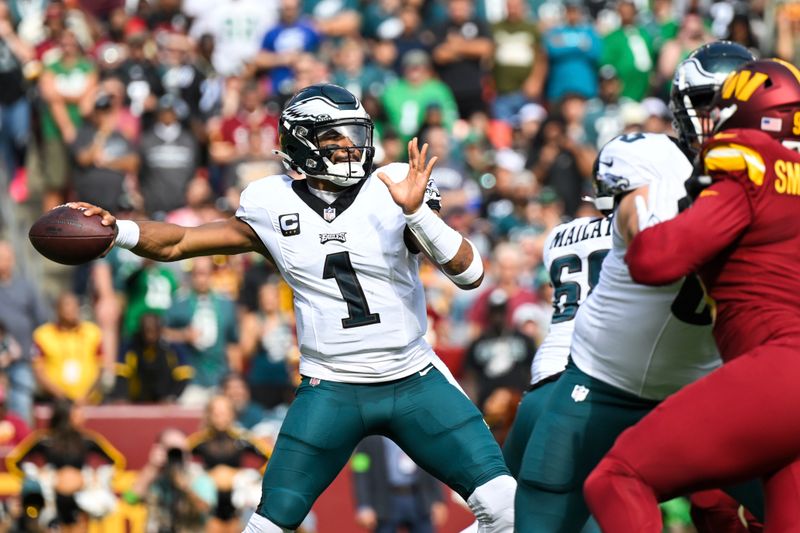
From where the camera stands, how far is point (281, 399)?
1041cm

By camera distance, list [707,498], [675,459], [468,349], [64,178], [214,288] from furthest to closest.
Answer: [64,178] < [214,288] < [468,349] < [707,498] < [675,459]

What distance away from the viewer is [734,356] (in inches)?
168

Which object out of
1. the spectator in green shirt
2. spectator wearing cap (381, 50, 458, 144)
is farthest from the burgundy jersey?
spectator wearing cap (381, 50, 458, 144)

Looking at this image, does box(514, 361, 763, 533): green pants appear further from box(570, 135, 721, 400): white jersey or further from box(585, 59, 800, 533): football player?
box(585, 59, 800, 533): football player

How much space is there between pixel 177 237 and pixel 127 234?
0.61 feet

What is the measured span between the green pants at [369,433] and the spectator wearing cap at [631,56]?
329 inches

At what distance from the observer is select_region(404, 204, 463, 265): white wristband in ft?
16.9

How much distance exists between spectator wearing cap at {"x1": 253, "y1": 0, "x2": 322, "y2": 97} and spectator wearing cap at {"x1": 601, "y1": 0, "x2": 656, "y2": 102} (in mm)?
2748

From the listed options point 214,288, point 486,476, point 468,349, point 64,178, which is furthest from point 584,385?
point 64,178

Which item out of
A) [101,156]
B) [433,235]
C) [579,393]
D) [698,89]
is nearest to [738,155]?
[698,89]

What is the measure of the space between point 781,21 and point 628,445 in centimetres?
947

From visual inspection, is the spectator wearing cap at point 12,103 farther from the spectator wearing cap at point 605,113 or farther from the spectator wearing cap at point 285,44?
the spectator wearing cap at point 605,113

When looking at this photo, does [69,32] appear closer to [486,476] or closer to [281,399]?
[281,399]

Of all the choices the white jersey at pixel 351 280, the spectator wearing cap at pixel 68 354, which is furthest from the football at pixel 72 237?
the spectator wearing cap at pixel 68 354
